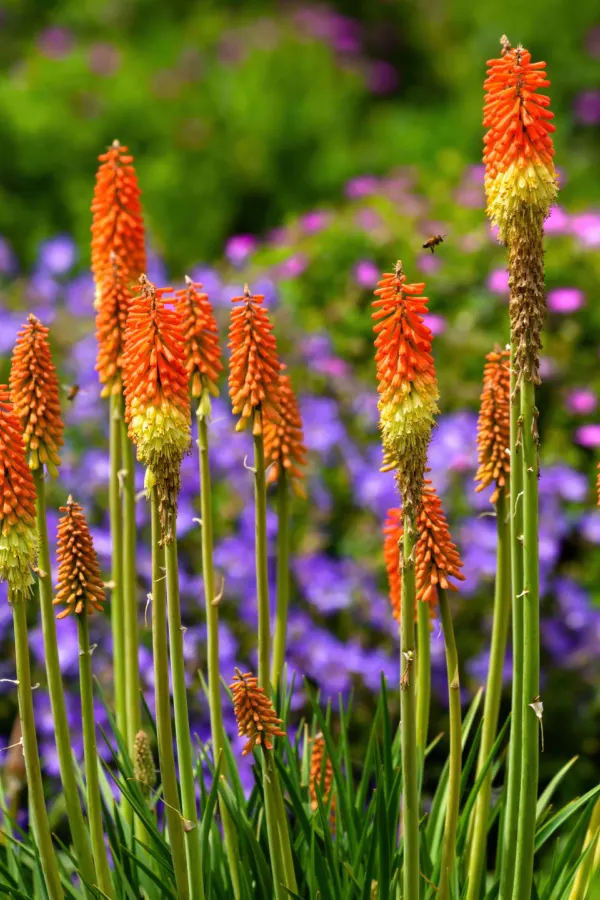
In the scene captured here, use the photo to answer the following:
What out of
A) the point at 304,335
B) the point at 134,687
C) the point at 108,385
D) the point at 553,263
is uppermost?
A: the point at 553,263

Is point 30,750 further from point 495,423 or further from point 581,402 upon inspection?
point 581,402

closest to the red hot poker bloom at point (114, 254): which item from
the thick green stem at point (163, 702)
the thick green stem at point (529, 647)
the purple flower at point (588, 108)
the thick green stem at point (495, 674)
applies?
the thick green stem at point (163, 702)

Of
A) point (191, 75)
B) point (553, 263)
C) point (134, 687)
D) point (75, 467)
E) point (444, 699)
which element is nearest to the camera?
point (134, 687)

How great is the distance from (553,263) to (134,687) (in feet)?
19.2

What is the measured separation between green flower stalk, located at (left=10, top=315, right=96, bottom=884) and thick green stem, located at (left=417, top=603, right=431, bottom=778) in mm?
861

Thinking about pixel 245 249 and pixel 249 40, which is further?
pixel 249 40

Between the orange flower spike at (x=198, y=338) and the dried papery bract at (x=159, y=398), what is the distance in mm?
375

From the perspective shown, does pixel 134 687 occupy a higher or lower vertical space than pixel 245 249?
lower

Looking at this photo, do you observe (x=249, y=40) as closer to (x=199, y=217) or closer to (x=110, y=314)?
(x=199, y=217)

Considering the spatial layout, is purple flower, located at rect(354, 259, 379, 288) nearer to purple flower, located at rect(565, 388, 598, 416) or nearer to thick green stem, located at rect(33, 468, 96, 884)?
purple flower, located at rect(565, 388, 598, 416)

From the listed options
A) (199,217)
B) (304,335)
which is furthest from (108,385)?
(199,217)

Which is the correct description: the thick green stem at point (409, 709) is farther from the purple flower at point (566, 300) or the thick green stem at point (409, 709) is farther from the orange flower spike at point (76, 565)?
the purple flower at point (566, 300)

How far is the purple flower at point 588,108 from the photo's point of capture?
14.2m

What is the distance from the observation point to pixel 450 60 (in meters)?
15.4
